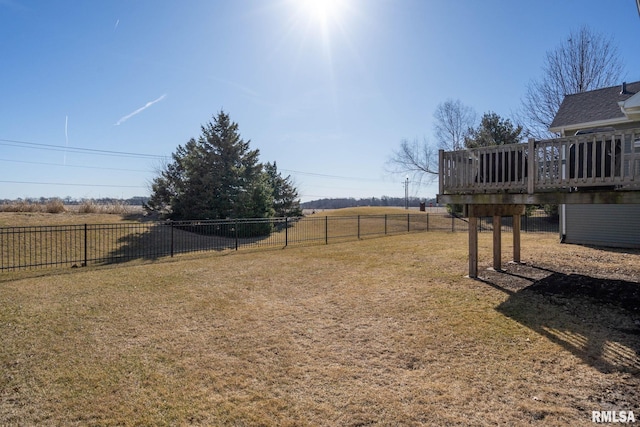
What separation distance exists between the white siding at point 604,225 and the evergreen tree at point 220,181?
13744 mm

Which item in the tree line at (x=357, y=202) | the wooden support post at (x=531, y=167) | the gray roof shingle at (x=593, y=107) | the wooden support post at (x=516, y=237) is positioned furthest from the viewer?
the tree line at (x=357, y=202)

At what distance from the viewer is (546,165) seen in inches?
244

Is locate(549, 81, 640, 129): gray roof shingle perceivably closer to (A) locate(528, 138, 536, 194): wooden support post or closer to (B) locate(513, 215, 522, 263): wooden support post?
(B) locate(513, 215, 522, 263): wooden support post

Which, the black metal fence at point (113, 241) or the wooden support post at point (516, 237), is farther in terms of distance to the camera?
the black metal fence at point (113, 241)

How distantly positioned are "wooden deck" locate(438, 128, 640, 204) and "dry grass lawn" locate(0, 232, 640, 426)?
1780 mm

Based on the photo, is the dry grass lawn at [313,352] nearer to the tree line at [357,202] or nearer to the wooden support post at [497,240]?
the wooden support post at [497,240]

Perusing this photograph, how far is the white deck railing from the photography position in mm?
5418

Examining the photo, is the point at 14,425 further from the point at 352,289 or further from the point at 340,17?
the point at 340,17

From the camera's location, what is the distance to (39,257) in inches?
388

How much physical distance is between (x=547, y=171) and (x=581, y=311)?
8.98 ft

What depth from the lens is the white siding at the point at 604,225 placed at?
10797 mm

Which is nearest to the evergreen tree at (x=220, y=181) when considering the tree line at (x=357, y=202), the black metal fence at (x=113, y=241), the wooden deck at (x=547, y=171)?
the black metal fence at (x=113, y=241)

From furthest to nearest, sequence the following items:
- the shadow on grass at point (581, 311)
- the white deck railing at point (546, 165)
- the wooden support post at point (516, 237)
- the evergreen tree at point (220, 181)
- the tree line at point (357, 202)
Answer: the tree line at point (357, 202) < the evergreen tree at point (220, 181) < the wooden support post at point (516, 237) < the white deck railing at point (546, 165) < the shadow on grass at point (581, 311)

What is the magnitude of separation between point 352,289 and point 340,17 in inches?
291
